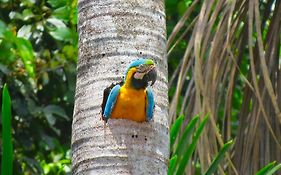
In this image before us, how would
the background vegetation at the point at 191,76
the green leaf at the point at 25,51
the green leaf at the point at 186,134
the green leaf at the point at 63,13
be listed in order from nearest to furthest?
the green leaf at the point at 186,134 → the background vegetation at the point at 191,76 → the green leaf at the point at 25,51 → the green leaf at the point at 63,13

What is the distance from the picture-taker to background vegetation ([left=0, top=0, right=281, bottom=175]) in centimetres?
207

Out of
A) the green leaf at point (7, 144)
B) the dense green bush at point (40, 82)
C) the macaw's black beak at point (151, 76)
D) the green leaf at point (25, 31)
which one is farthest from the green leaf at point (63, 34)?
the macaw's black beak at point (151, 76)

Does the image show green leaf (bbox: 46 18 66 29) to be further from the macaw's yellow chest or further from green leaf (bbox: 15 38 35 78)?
the macaw's yellow chest

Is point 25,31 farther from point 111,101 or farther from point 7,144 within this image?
point 111,101

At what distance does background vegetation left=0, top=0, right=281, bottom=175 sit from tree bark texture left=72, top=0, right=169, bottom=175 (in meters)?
0.24

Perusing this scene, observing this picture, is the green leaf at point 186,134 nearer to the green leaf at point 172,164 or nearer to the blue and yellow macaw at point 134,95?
the green leaf at point 172,164

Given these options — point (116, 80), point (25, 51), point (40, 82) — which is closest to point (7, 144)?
point (116, 80)

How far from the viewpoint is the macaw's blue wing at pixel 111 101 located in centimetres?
141

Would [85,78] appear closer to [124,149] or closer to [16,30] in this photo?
[124,149]

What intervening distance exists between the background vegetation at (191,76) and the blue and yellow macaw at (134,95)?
0.93 ft

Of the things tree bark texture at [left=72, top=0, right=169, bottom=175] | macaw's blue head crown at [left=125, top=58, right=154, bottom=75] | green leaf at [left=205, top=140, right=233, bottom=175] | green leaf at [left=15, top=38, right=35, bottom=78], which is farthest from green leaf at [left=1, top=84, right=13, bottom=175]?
green leaf at [left=15, top=38, right=35, bottom=78]

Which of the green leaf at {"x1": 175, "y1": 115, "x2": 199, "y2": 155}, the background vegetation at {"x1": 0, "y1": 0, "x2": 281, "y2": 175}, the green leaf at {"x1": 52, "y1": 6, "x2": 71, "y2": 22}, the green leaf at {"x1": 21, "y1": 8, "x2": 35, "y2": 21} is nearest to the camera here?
the green leaf at {"x1": 175, "y1": 115, "x2": 199, "y2": 155}

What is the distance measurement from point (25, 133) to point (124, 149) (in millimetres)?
1877

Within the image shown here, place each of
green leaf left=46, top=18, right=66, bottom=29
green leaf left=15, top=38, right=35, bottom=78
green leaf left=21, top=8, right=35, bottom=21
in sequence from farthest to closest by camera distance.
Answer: green leaf left=21, top=8, right=35, bottom=21
green leaf left=46, top=18, right=66, bottom=29
green leaf left=15, top=38, right=35, bottom=78
